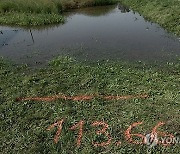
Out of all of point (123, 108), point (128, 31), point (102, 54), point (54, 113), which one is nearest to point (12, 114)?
point (54, 113)

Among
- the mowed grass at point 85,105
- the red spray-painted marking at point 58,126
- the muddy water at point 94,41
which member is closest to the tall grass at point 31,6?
the muddy water at point 94,41

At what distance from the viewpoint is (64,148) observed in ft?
28.5

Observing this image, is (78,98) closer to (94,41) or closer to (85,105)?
(85,105)

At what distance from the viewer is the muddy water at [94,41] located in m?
15.9

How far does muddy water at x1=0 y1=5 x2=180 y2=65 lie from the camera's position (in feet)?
52.1

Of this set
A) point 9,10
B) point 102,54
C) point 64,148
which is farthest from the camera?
point 9,10

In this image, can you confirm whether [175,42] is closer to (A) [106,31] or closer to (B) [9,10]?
(A) [106,31]

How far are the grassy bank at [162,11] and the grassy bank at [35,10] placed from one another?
192 inches

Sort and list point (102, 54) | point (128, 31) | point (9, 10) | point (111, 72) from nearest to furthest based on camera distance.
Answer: point (111, 72) < point (102, 54) < point (128, 31) < point (9, 10)

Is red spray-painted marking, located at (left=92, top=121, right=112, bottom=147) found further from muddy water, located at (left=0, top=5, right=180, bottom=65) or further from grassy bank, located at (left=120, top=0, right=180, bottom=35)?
grassy bank, located at (left=120, top=0, right=180, bottom=35)

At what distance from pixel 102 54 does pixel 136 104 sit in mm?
6102

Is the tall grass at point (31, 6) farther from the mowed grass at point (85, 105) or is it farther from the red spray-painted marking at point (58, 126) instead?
the red spray-painted marking at point (58, 126)

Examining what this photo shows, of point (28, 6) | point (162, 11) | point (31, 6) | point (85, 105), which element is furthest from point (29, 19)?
point (85, 105)

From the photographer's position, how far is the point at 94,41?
721 inches
